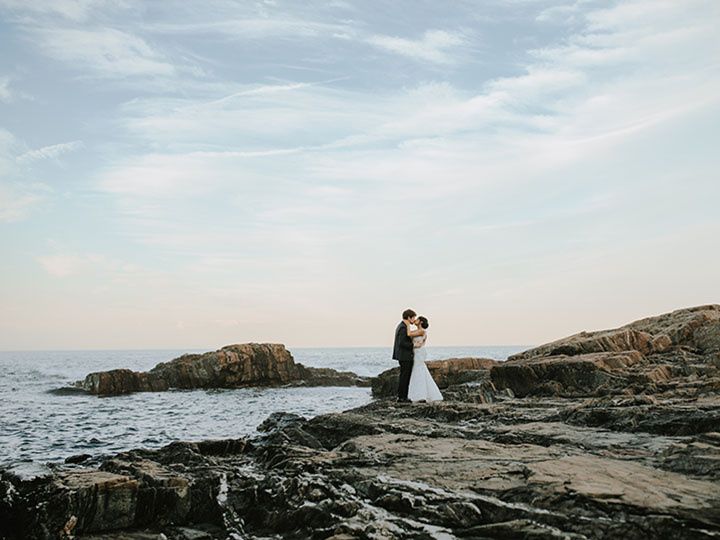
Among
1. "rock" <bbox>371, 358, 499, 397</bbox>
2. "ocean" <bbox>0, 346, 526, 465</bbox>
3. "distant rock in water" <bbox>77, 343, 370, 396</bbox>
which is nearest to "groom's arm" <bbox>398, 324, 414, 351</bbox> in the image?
"ocean" <bbox>0, 346, 526, 465</bbox>

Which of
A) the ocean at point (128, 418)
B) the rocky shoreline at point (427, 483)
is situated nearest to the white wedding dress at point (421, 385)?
the rocky shoreline at point (427, 483)

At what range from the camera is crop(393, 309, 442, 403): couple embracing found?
674 inches

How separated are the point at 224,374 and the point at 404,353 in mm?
30038

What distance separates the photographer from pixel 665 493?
5.78 meters

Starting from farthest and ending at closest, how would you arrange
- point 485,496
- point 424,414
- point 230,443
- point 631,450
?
1. point 424,414
2. point 230,443
3. point 631,450
4. point 485,496

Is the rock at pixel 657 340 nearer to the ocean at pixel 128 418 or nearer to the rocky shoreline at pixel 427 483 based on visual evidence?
the rocky shoreline at pixel 427 483

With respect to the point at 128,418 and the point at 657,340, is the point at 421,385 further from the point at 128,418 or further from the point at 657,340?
the point at 128,418

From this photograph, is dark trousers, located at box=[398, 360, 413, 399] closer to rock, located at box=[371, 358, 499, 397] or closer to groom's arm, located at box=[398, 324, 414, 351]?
groom's arm, located at box=[398, 324, 414, 351]

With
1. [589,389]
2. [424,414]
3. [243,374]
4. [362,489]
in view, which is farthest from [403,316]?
[243,374]

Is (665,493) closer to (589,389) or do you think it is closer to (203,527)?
(203,527)

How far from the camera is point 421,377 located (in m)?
17.2

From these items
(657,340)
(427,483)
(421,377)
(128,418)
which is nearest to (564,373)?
(421,377)

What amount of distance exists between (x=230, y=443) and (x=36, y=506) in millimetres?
5773

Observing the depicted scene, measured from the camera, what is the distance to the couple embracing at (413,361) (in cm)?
1711
